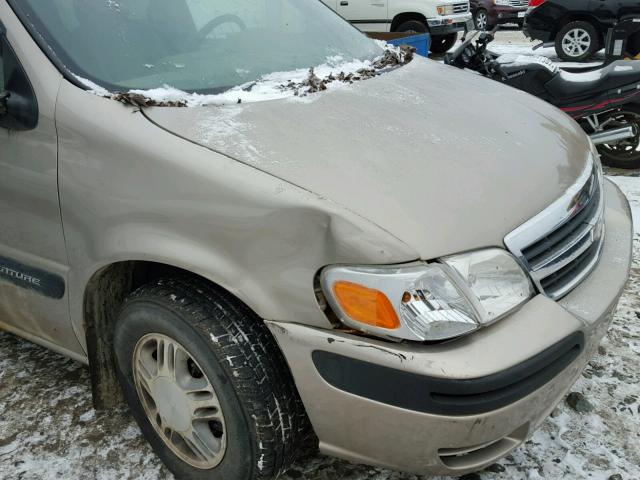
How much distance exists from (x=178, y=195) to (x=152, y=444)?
957 millimetres

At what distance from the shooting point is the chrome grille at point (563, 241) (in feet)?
5.70

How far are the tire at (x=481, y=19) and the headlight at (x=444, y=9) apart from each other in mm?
3332

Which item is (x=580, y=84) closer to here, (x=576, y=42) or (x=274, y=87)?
(x=274, y=87)

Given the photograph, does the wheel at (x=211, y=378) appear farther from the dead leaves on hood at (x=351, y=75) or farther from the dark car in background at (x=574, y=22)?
the dark car in background at (x=574, y=22)

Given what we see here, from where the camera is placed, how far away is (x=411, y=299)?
1.54 meters

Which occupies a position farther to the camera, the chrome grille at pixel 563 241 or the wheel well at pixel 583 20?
the wheel well at pixel 583 20

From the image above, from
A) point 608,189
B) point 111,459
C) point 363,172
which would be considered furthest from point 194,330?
point 608,189

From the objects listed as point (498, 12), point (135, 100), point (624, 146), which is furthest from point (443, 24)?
point (135, 100)

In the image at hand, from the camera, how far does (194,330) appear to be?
174 cm

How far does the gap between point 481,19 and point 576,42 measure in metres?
6.01

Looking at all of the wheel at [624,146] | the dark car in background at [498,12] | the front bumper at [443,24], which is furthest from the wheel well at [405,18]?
the wheel at [624,146]

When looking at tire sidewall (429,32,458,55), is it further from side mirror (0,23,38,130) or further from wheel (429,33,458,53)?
side mirror (0,23,38,130)

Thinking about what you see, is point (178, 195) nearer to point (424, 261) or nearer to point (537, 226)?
point (424, 261)

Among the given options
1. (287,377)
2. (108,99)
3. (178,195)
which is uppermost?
(108,99)
